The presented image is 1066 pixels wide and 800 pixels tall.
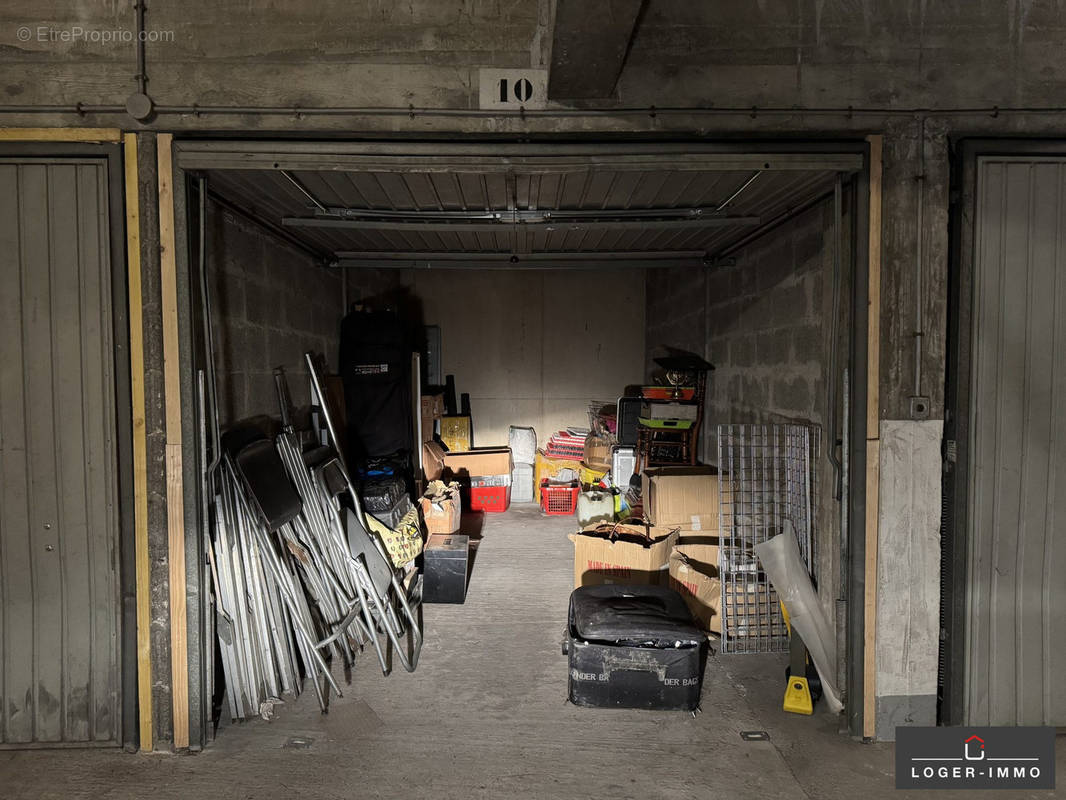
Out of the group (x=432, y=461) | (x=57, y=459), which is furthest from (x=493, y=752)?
(x=432, y=461)

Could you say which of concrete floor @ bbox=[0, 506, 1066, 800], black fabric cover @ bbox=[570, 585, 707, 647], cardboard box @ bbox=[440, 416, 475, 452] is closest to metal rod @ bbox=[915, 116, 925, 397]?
black fabric cover @ bbox=[570, 585, 707, 647]

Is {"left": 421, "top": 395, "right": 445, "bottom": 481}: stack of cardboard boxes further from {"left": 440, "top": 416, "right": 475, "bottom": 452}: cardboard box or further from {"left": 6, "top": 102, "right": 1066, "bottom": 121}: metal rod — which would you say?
{"left": 6, "top": 102, "right": 1066, "bottom": 121}: metal rod

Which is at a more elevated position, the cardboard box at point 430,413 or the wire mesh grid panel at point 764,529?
the cardboard box at point 430,413

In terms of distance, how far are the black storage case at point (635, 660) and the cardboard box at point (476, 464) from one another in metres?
3.48

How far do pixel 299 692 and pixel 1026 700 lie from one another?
3.07 m

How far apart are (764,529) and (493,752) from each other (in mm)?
1911

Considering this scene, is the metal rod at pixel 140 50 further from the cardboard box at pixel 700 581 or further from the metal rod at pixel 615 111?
the cardboard box at pixel 700 581

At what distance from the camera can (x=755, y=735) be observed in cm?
242

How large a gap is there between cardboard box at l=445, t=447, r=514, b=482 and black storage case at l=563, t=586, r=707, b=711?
11.4ft

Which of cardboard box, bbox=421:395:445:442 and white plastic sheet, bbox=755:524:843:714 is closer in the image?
white plastic sheet, bbox=755:524:843:714

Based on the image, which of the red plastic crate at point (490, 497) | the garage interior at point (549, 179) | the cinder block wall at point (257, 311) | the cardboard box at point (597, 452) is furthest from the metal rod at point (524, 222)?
the red plastic crate at point (490, 497)

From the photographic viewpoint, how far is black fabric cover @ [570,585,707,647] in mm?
2512

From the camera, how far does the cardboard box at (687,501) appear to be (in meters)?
3.67

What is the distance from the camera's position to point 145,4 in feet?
7.13
